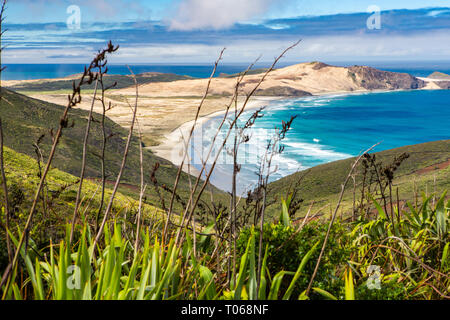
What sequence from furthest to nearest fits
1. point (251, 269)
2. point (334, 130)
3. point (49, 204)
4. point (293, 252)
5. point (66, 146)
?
1. point (334, 130)
2. point (66, 146)
3. point (49, 204)
4. point (293, 252)
5. point (251, 269)

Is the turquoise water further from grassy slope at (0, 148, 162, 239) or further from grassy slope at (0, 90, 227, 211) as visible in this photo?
grassy slope at (0, 148, 162, 239)

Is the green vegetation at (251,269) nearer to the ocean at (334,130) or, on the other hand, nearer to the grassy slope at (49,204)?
the grassy slope at (49,204)

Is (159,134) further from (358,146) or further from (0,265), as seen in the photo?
(0,265)

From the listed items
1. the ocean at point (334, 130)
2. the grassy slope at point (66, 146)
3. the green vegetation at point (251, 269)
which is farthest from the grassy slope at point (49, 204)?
the ocean at point (334, 130)

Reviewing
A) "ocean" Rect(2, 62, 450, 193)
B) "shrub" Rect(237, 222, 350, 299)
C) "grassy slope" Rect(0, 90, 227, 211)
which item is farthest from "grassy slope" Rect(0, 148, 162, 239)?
"ocean" Rect(2, 62, 450, 193)

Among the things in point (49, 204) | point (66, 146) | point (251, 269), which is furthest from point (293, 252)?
point (66, 146)

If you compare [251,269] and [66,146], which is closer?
[251,269]

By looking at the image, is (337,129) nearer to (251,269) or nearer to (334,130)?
(334,130)
